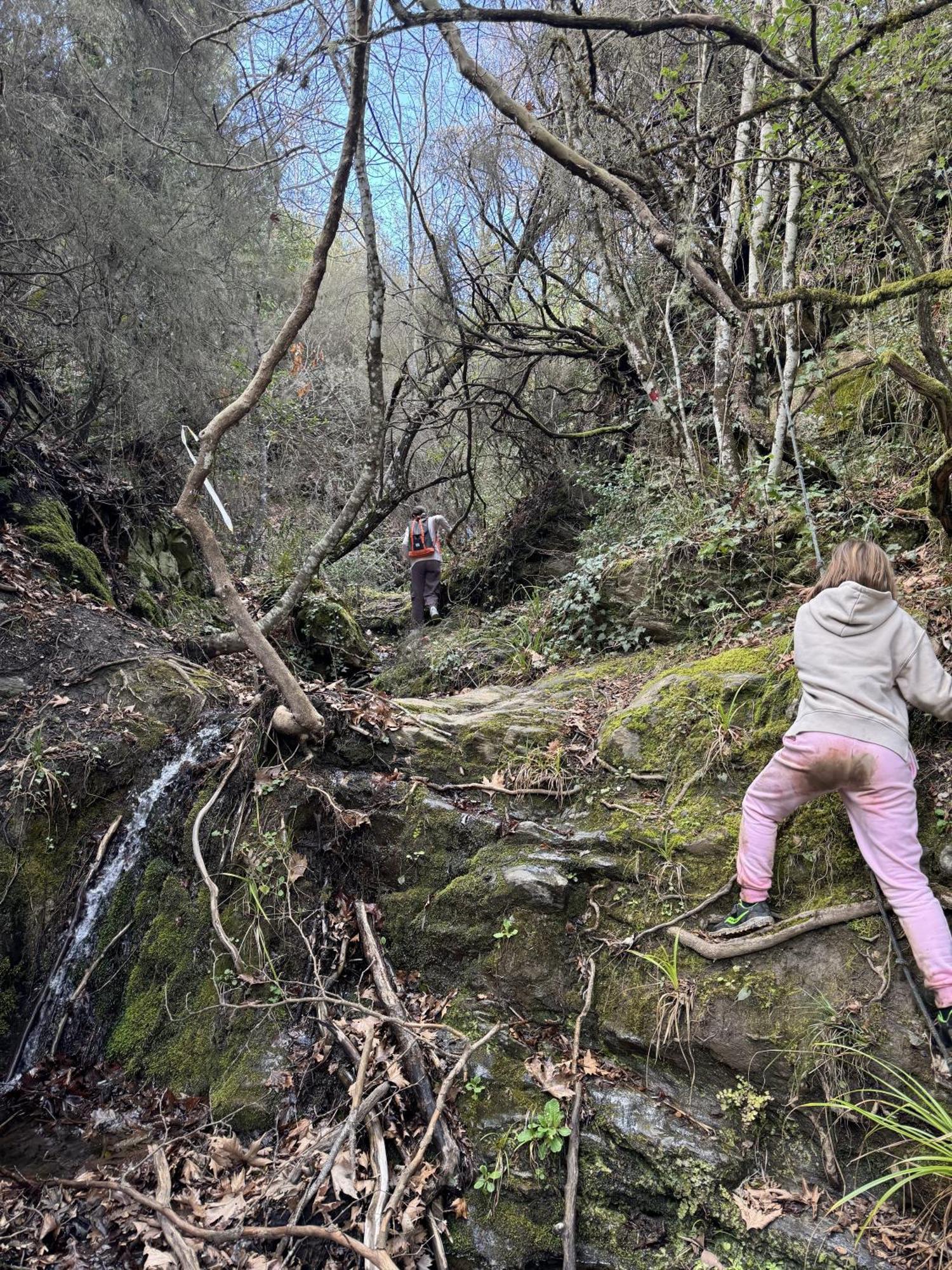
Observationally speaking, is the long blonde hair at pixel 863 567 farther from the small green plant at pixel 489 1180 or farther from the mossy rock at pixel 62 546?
the mossy rock at pixel 62 546

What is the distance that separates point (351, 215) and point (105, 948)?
566cm

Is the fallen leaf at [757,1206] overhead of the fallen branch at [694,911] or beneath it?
beneath

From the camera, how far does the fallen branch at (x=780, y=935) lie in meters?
3.11

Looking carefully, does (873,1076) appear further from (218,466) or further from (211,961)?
Result: (218,466)

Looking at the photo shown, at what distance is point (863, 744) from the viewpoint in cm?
296

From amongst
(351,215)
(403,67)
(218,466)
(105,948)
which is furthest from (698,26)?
(218,466)

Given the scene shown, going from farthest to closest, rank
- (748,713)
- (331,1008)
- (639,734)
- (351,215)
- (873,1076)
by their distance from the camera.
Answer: (351,215)
(639,734)
(748,713)
(331,1008)
(873,1076)

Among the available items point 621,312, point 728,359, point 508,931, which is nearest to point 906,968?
point 508,931

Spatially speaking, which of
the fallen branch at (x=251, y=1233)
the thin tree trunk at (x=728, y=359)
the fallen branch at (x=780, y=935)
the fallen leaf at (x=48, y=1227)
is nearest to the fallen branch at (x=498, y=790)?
the fallen branch at (x=780, y=935)

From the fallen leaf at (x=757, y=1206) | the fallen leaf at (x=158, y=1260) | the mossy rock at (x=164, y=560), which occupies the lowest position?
the fallen leaf at (x=757, y=1206)

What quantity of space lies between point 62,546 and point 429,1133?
7.13 metres

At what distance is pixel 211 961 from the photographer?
13.6ft

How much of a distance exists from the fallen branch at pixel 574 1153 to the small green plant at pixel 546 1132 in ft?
0.15

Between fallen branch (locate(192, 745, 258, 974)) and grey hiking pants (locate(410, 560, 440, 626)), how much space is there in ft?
16.3
